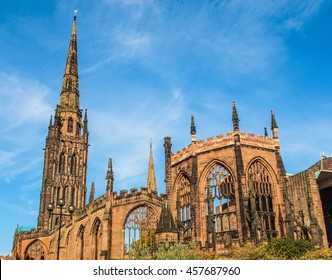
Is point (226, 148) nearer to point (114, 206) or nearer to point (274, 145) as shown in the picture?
point (274, 145)

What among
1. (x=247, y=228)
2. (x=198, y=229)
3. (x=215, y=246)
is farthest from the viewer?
(x=198, y=229)

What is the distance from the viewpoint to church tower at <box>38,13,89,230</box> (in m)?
70.9

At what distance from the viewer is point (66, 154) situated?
7519 centimetres

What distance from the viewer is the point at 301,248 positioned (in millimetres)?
23812

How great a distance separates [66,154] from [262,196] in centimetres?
4989

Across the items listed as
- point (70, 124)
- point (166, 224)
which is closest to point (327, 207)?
point (166, 224)

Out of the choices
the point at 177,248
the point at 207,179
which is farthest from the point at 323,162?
the point at 177,248

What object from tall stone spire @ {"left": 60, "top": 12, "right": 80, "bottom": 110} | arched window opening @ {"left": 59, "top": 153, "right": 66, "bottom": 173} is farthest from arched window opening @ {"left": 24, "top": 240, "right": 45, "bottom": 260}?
tall stone spire @ {"left": 60, "top": 12, "right": 80, "bottom": 110}

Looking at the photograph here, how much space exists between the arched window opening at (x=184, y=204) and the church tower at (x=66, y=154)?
35886mm

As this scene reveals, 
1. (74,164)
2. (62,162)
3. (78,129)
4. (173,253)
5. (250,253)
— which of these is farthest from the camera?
(78,129)

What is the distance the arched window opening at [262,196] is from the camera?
30531 millimetres

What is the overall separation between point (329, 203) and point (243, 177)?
1041 cm

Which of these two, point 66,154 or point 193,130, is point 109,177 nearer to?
point 193,130

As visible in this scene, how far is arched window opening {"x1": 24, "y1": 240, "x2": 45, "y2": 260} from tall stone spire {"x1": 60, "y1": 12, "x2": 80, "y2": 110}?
101 feet
